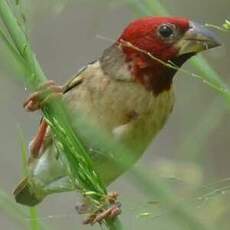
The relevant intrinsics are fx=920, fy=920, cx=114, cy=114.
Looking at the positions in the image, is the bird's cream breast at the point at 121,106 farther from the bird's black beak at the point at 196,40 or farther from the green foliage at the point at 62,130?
the green foliage at the point at 62,130

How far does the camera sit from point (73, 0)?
1.90 meters

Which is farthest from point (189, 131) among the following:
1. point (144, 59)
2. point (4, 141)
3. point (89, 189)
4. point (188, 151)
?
point (4, 141)

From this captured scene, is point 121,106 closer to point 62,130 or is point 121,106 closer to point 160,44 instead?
point 160,44

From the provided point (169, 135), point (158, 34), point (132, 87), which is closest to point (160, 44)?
point (158, 34)

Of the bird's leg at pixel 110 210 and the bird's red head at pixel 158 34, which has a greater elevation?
the bird's leg at pixel 110 210

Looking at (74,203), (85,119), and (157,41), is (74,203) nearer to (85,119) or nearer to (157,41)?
(85,119)

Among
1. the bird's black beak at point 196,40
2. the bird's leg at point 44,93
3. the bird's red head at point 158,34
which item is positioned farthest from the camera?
the bird's red head at point 158,34

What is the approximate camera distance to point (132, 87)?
2.40 metres

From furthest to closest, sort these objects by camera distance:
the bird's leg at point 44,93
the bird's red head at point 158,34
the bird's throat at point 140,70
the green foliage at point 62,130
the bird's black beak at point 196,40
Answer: the bird's throat at point 140,70
the bird's red head at point 158,34
the bird's black beak at point 196,40
the bird's leg at point 44,93
the green foliage at point 62,130

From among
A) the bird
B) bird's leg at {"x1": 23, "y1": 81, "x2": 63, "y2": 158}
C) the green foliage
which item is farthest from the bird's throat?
the green foliage

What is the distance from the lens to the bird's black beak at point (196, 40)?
218 centimetres

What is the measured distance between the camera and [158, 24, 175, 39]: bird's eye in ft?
7.59

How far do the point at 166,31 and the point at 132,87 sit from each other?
18 centimetres

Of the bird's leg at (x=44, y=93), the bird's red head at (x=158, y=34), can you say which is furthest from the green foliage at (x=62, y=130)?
the bird's red head at (x=158, y=34)
